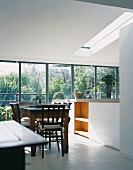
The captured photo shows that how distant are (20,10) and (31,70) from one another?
302 centimetres

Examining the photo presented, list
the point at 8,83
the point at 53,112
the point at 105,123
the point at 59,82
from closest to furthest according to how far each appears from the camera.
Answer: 1. the point at 53,112
2. the point at 105,123
3. the point at 8,83
4. the point at 59,82

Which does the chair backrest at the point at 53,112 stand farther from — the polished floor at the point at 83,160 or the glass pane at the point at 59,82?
the glass pane at the point at 59,82

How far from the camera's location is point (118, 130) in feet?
14.7

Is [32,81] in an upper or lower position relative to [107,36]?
lower

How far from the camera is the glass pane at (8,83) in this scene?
23.6 feet

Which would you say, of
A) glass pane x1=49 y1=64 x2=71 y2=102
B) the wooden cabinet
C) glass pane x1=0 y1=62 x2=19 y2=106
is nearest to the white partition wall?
the wooden cabinet

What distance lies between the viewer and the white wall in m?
4.59

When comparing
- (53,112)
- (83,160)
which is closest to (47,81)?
(53,112)

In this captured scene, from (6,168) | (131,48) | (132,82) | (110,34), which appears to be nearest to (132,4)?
(131,48)

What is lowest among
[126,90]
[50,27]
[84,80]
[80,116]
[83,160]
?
[83,160]

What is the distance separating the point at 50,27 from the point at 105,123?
2.61 metres

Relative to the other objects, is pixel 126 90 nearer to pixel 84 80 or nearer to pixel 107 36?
pixel 107 36

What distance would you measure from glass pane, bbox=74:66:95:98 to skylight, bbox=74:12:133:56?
95 centimetres

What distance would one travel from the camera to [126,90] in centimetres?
414
